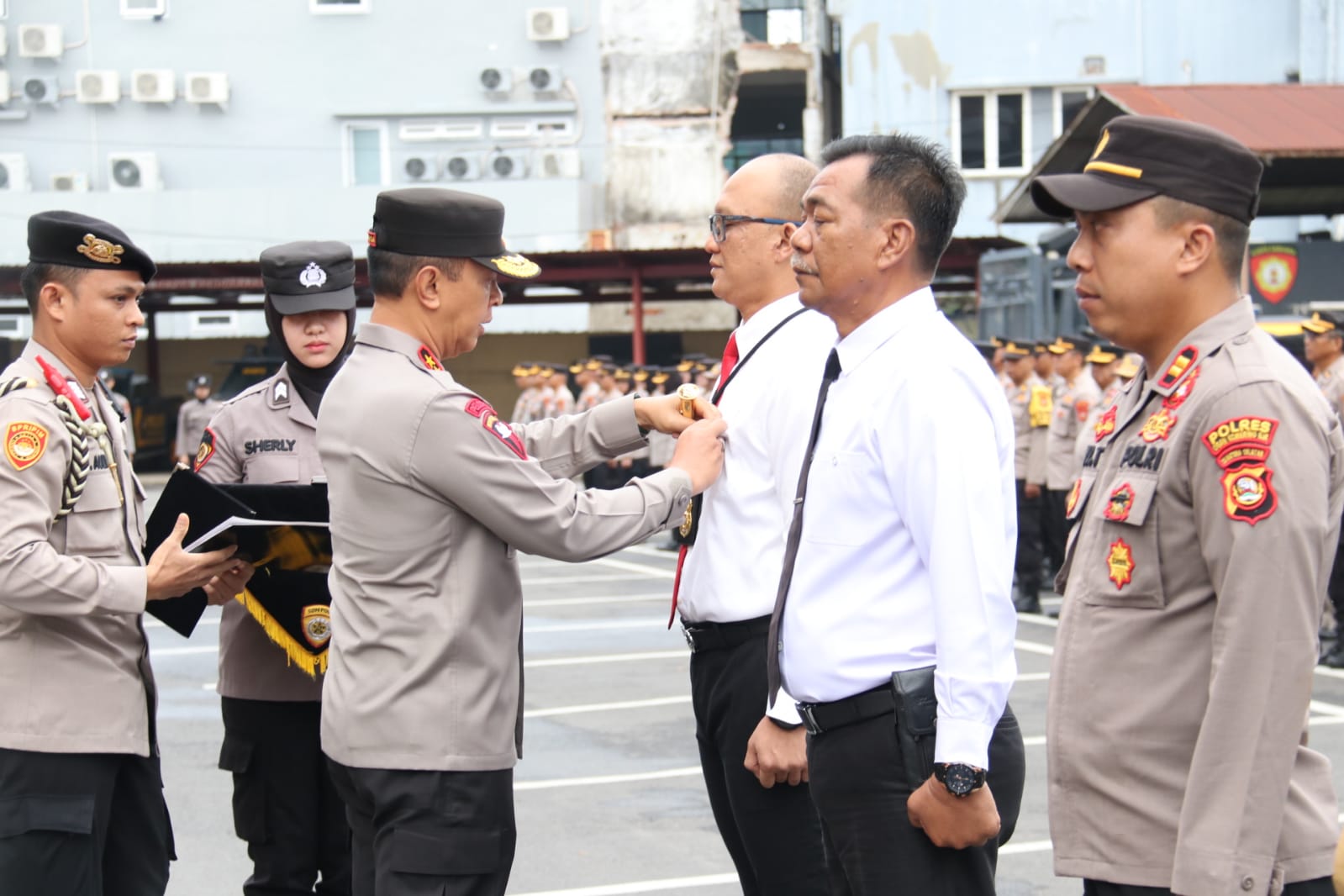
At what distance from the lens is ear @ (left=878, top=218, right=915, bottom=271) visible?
2.83 metres

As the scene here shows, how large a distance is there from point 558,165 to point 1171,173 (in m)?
30.8

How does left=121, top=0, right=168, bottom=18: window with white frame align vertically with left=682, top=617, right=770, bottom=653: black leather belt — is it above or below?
above

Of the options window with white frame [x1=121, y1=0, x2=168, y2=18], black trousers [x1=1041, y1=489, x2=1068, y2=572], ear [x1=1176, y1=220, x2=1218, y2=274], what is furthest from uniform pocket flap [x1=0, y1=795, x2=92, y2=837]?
window with white frame [x1=121, y1=0, x2=168, y2=18]

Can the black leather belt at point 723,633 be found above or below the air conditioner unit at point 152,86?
below

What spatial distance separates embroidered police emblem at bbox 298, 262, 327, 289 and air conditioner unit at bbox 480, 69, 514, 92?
2976 cm

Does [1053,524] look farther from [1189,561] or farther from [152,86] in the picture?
[152,86]

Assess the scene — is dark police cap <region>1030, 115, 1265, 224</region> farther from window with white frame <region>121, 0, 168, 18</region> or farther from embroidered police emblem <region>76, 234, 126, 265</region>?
window with white frame <region>121, 0, 168, 18</region>

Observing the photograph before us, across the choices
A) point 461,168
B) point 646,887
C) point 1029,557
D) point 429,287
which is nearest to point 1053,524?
point 1029,557

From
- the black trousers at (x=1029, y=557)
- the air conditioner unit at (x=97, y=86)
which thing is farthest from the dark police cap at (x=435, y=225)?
the air conditioner unit at (x=97, y=86)

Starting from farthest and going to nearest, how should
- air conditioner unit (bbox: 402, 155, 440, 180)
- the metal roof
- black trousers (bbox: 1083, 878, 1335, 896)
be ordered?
1. air conditioner unit (bbox: 402, 155, 440, 180)
2. the metal roof
3. black trousers (bbox: 1083, 878, 1335, 896)

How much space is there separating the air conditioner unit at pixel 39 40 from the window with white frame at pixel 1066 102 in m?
21.2

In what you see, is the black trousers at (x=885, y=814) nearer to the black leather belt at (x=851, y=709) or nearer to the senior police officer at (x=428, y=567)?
the black leather belt at (x=851, y=709)

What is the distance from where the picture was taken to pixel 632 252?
2500cm

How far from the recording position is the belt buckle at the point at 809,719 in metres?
2.78
